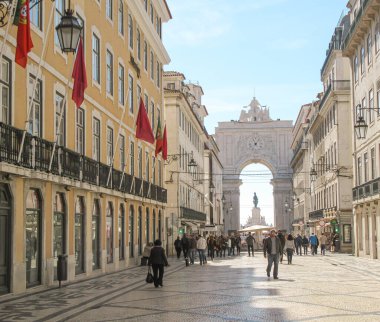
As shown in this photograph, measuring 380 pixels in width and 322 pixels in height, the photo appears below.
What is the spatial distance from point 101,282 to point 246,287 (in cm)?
511

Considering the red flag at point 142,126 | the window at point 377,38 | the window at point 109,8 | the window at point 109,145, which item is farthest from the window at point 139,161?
the window at point 377,38

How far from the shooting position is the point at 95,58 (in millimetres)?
26875

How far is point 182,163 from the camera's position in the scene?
5541 centimetres

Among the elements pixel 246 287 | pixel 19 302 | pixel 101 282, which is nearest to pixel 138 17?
pixel 101 282

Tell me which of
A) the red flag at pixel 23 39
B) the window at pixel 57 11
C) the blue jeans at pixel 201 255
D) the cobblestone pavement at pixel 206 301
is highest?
the window at pixel 57 11

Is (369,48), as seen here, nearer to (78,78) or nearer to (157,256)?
(157,256)

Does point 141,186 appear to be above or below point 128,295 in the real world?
above

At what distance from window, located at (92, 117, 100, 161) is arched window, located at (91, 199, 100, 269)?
1.70m

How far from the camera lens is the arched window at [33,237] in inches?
740

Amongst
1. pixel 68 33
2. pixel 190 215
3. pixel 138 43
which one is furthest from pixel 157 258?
pixel 190 215

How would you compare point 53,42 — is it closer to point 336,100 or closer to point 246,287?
point 246,287

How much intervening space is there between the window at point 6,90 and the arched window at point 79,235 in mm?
7009

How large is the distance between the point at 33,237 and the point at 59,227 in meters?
2.53

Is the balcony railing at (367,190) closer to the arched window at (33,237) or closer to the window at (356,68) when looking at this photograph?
the window at (356,68)
